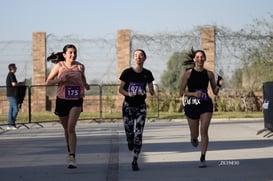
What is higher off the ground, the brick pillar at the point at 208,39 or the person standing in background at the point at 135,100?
the brick pillar at the point at 208,39

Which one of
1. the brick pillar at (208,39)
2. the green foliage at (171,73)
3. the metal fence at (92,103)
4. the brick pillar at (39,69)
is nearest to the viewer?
the metal fence at (92,103)

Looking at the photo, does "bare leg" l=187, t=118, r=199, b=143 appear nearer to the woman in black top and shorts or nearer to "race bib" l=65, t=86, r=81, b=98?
the woman in black top and shorts

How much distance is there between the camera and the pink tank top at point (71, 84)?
9414 millimetres

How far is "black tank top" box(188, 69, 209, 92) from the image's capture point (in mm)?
9586

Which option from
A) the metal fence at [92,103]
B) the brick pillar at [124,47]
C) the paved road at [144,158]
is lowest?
the paved road at [144,158]

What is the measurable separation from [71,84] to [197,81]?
76.8 inches

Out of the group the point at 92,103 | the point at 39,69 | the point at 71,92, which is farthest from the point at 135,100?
the point at 39,69

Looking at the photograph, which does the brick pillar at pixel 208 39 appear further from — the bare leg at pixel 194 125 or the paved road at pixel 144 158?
the bare leg at pixel 194 125

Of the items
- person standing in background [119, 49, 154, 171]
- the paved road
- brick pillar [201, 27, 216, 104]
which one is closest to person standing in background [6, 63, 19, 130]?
the paved road

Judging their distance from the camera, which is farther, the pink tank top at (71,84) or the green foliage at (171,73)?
the green foliage at (171,73)

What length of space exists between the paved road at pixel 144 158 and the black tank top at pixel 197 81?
1.22 meters

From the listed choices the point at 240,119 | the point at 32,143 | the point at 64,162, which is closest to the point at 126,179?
the point at 64,162

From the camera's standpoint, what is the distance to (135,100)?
930 centimetres

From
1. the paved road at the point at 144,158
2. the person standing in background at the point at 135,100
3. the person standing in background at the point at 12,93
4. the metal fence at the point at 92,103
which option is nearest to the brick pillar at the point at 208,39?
the metal fence at the point at 92,103
